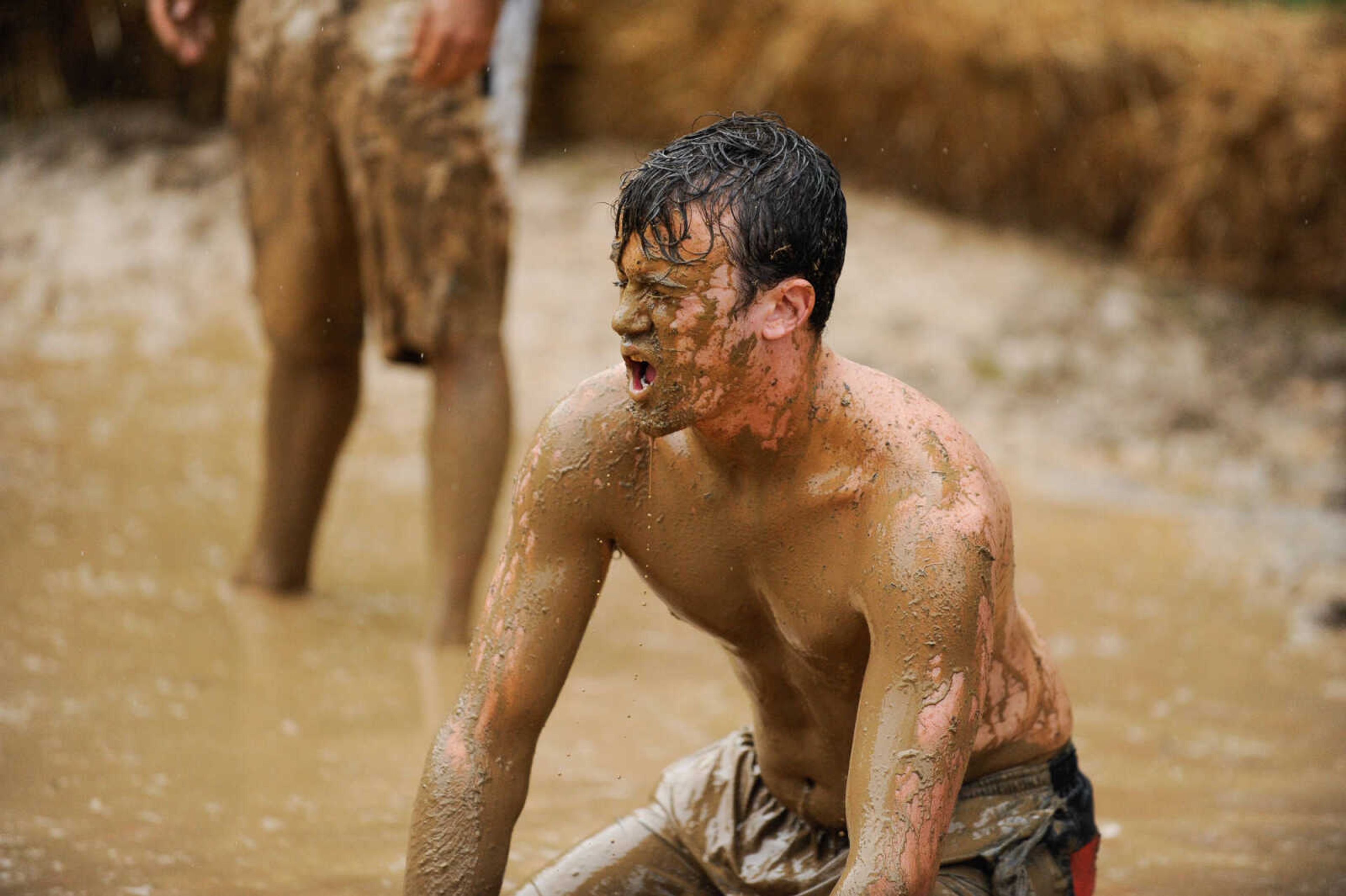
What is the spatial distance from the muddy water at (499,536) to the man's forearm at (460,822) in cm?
42

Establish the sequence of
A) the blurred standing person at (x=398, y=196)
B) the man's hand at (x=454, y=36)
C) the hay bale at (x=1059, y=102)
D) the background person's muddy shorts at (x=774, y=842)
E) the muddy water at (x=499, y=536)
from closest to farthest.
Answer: the background person's muddy shorts at (x=774, y=842)
the muddy water at (x=499, y=536)
the man's hand at (x=454, y=36)
the blurred standing person at (x=398, y=196)
the hay bale at (x=1059, y=102)

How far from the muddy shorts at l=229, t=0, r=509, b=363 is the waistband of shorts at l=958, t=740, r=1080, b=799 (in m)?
1.60

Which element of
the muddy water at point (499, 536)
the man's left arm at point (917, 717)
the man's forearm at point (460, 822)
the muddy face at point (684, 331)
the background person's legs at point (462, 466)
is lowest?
the muddy water at point (499, 536)

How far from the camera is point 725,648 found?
77.7 inches

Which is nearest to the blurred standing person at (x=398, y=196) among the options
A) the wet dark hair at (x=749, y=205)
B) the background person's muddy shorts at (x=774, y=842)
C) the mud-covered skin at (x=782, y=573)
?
the background person's muddy shorts at (x=774, y=842)

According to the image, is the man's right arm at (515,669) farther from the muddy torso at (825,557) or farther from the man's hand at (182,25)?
the man's hand at (182,25)

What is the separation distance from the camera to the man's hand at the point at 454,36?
2.97 metres

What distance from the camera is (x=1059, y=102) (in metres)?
6.46

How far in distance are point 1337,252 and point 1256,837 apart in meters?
4.26

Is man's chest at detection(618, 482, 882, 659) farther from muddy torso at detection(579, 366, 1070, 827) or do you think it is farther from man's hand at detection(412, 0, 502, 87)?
man's hand at detection(412, 0, 502, 87)

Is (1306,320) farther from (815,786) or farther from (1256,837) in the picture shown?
(815,786)

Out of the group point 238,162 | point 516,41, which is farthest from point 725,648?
point 238,162

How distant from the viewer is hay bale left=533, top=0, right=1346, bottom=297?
6301 mm

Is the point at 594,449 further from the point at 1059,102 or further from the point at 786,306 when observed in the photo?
the point at 1059,102
